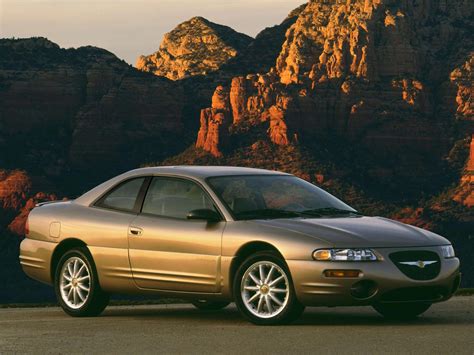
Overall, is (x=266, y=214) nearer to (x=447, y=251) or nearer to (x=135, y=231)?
(x=135, y=231)

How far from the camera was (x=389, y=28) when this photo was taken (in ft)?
411

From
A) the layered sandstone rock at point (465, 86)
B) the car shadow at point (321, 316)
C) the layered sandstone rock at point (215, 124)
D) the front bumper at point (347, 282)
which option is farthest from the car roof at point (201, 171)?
the layered sandstone rock at point (465, 86)

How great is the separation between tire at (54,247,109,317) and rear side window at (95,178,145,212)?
0.52 metres

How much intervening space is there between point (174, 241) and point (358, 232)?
1.78 metres

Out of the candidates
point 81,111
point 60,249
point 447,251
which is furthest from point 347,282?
point 81,111

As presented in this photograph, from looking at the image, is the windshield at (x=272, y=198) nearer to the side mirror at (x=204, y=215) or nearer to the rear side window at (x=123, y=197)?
the side mirror at (x=204, y=215)

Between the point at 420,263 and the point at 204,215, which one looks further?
the point at 204,215

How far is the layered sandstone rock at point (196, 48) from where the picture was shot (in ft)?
493

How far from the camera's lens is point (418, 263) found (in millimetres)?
10508

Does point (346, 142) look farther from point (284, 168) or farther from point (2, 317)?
point (2, 317)

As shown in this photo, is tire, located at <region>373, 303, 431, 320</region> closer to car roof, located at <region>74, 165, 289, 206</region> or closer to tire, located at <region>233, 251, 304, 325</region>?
tire, located at <region>233, 251, 304, 325</region>

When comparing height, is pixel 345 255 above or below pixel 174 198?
below

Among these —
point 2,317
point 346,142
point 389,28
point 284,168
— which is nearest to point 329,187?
point 284,168

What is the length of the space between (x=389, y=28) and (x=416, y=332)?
117359 millimetres
